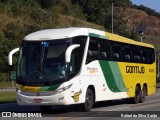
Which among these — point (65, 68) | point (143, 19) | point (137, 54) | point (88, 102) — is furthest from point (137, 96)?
point (143, 19)

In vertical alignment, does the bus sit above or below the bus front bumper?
above

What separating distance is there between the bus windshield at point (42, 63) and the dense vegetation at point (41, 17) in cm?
3893

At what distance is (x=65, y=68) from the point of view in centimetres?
1847

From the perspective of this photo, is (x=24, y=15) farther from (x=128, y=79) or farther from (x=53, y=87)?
(x=53, y=87)

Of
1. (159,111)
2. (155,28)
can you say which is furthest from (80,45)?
(155,28)

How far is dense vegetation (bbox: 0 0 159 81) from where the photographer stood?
61144mm

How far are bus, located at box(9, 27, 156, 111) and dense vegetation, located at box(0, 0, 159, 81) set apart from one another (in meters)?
37.2

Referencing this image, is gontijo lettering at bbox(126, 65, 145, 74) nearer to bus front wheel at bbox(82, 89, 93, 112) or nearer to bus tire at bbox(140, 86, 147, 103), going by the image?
bus tire at bbox(140, 86, 147, 103)

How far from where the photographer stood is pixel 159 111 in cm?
2014

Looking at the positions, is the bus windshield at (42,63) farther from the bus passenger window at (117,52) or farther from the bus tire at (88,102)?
the bus passenger window at (117,52)

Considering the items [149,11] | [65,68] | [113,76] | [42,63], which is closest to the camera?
[65,68]

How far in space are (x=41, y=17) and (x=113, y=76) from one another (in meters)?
50.0

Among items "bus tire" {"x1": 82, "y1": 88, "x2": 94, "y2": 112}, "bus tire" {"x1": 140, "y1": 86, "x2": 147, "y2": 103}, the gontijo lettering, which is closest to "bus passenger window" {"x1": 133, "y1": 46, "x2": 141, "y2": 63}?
the gontijo lettering

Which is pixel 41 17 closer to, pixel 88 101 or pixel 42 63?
pixel 88 101
